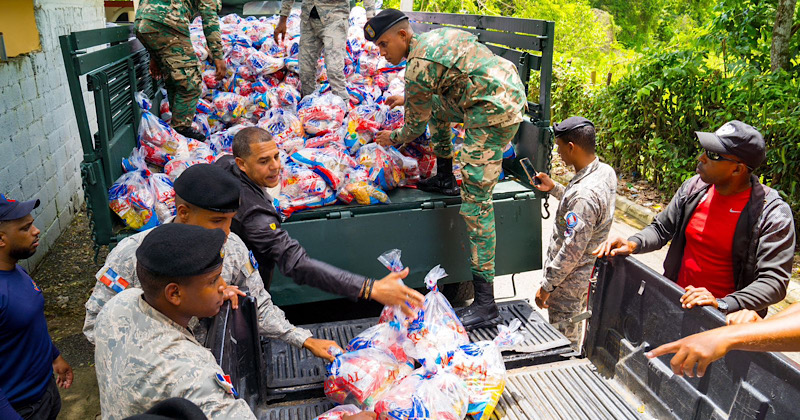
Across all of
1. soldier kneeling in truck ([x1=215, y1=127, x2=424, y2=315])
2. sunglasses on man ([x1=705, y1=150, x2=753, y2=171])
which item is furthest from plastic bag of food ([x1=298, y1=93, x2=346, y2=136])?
sunglasses on man ([x1=705, y1=150, x2=753, y2=171])

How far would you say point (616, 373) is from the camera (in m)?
2.34

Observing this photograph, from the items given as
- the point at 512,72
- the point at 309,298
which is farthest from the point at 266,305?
the point at 512,72

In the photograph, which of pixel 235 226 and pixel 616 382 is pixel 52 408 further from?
pixel 616 382

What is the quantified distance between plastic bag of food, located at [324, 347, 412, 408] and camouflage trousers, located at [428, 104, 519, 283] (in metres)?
1.01

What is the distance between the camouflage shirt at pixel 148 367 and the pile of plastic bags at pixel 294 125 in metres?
1.54

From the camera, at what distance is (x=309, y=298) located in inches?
125

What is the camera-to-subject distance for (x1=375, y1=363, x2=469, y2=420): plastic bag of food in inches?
78.7

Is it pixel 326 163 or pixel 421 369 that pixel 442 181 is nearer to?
pixel 326 163

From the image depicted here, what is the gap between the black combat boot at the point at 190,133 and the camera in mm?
4016

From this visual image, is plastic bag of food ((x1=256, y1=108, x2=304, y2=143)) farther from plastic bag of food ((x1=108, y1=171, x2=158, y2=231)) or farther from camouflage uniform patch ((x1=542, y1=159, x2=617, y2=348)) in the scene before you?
camouflage uniform patch ((x1=542, y1=159, x2=617, y2=348))

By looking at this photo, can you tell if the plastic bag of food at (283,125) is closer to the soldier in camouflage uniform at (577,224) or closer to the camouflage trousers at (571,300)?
the soldier in camouflage uniform at (577,224)

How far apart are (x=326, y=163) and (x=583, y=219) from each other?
1.46 meters

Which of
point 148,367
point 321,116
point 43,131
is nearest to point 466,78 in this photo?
point 321,116

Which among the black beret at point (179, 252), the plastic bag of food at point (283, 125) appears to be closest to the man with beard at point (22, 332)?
the black beret at point (179, 252)
